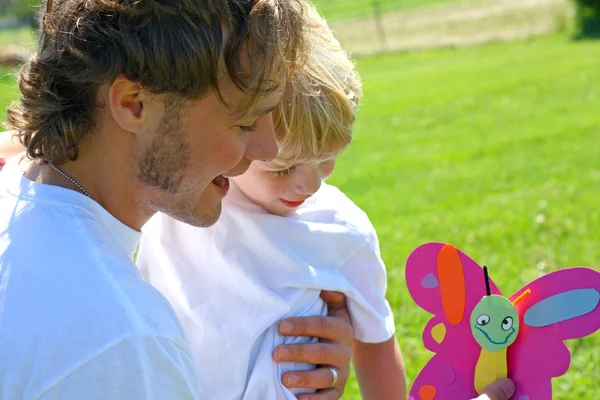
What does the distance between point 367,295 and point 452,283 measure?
0.33 metres

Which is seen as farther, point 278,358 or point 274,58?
point 278,358

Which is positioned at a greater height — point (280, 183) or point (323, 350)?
point (280, 183)

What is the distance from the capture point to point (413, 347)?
14.4 feet

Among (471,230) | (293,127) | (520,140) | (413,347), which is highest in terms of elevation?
(293,127)

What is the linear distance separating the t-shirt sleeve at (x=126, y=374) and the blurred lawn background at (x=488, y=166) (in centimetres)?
99

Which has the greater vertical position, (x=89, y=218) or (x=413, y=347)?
(x=89, y=218)

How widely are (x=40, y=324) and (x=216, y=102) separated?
24.7 inches

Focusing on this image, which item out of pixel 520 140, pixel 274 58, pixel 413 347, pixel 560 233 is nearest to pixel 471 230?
pixel 560 233

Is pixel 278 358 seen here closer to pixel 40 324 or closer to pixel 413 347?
pixel 40 324

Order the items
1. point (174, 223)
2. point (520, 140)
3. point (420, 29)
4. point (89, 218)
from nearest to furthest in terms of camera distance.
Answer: point (89, 218)
point (174, 223)
point (520, 140)
point (420, 29)

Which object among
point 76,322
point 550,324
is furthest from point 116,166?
point 550,324

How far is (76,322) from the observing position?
1.58m

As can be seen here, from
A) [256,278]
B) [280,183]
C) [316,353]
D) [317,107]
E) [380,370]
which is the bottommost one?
[380,370]

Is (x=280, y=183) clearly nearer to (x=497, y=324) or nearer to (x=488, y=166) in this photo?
Result: (x=497, y=324)
